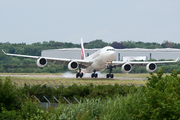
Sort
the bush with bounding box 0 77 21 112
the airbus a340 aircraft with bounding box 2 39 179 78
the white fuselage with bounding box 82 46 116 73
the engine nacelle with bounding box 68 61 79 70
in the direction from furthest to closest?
the engine nacelle with bounding box 68 61 79 70
the airbus a340 aircraft with bounding box 2 39 179 78
the white fuselage with bounding box 82 46 116 73
the bush with bounding box 0 77 21 112

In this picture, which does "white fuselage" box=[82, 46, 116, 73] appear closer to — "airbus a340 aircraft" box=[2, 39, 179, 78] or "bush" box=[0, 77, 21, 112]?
"airbus a340 aircraft" box=[2, 39, 179, 78]

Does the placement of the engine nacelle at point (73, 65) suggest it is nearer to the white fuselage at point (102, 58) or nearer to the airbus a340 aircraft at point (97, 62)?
the airbus a340 aircraft at point (97, 62)

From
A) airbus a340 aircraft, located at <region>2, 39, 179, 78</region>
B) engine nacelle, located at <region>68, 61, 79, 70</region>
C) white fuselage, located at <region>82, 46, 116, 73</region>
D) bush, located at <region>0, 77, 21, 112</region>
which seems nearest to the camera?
bush, located at <region>0, 77, 21, 112</region>

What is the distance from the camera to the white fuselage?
42656 mm

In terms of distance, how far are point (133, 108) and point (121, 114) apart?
64 cm

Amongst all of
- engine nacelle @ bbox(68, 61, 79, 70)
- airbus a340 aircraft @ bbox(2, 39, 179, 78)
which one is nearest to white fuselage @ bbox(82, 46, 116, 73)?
airbus a340 aircraft @ bbox(2, 39, 179, 78)

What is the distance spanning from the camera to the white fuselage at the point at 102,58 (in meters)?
42.7

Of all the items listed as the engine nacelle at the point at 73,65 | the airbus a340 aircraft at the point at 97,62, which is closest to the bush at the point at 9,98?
the airbus a340 aircraft at the point at 97,62

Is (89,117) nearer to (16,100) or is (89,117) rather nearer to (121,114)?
(121,114)

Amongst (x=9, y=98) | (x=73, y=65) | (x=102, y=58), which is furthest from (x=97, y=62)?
(x=9, y=98)

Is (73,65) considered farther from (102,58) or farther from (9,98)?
(9,98)

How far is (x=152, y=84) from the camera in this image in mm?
13523

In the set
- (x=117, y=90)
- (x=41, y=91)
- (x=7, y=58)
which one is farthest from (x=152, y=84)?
(x=7, y=58)

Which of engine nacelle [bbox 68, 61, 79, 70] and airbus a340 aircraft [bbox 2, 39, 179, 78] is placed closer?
airbus a340 aircraft [bbox 2, 39, 179, 78]
